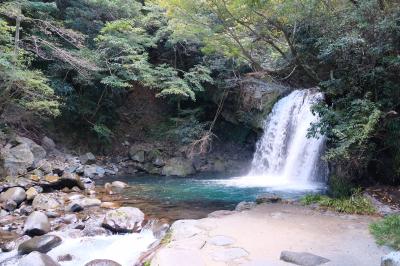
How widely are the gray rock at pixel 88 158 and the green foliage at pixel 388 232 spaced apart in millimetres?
12538

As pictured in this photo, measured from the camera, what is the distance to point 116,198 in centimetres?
1040

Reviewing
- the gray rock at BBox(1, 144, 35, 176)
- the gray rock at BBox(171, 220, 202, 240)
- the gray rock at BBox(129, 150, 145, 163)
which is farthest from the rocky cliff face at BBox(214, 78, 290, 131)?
the gray rock at BBox(171, 220, 202, 240)

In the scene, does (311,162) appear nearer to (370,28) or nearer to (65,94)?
(370,28)

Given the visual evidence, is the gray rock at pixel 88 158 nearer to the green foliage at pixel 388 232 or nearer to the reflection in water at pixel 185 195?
the reflection in water at pixel 185 195

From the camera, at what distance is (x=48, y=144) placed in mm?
15164

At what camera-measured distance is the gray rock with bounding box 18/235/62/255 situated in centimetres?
627

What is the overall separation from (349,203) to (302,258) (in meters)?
3.37

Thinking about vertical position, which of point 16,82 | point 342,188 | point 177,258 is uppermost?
point 16,82

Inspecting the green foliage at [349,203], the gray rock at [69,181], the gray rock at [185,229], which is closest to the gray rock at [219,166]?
the gray rock at [69,181]

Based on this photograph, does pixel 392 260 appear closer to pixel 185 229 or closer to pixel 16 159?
pixel 185 229

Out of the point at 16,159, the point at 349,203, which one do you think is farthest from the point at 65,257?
the point at 16,159

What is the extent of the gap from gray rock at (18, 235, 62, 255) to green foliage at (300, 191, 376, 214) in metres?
5.15

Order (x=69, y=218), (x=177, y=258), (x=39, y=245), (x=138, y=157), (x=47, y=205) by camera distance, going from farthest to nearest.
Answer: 1. (x=138, y=157)
2. (x=47, y=205)
3. (x=69, y=218)
4. (x=39, y=245)
5. (x=177, y=258)

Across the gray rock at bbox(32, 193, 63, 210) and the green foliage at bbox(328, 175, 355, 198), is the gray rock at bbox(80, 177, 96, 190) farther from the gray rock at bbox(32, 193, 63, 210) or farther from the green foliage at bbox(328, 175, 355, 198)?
the green foliage at bbox(328, 175, 355, 198)
